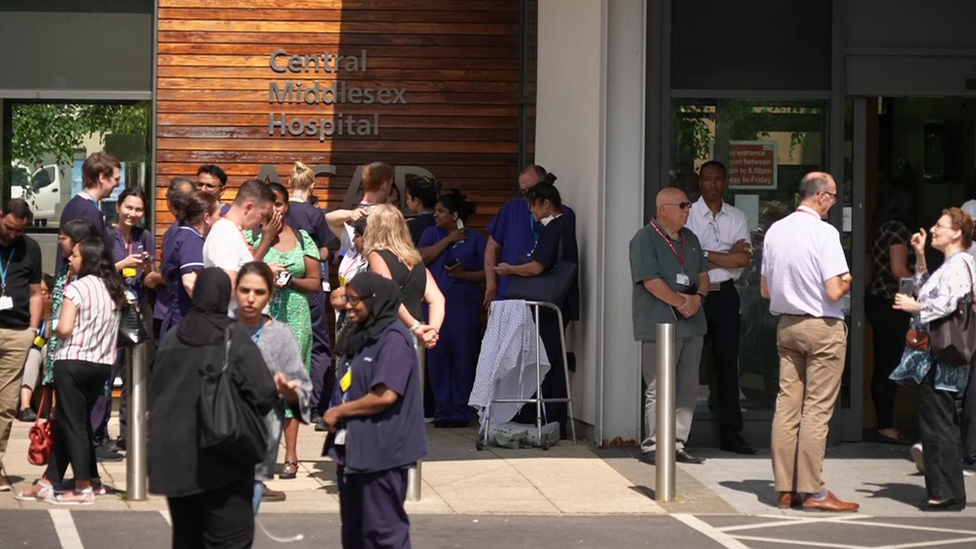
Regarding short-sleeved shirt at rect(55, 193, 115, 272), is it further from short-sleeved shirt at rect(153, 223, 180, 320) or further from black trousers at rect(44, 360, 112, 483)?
black trousers at rect(44, 360, 112, 483)

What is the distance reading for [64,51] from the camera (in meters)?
13.7

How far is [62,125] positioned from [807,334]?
7.40 metres

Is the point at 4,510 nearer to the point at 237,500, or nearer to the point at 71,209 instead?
the point at 71,209

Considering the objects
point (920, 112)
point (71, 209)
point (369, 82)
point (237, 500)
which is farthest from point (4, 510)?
point (920, 112)

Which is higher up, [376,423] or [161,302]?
[161,302]

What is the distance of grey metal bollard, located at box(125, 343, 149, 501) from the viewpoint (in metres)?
9.35

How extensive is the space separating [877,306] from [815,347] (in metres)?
Result: 3.14

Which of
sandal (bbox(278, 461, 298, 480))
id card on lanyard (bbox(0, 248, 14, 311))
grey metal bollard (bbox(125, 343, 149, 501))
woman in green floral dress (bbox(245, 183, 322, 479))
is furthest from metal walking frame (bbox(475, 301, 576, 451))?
id card on lanyard (bbox(0, 248, 14, 311))

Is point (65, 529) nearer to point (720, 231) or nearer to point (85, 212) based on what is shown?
point (85, 212)

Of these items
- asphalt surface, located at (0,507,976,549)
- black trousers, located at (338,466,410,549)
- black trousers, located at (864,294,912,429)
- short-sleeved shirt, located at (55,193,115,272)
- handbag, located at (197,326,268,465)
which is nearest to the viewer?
handbag, located at (197,326,268,465)

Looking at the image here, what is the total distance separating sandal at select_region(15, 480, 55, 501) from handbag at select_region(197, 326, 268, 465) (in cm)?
363

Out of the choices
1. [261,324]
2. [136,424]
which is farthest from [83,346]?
[261,324]

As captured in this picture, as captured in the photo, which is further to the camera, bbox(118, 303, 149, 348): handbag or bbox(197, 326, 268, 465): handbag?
bbox(118, 303, 149, 348): handbag

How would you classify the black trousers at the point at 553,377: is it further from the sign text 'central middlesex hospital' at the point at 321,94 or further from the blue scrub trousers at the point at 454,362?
the sign text 'central middlesex hospital' at the point at 321,94
